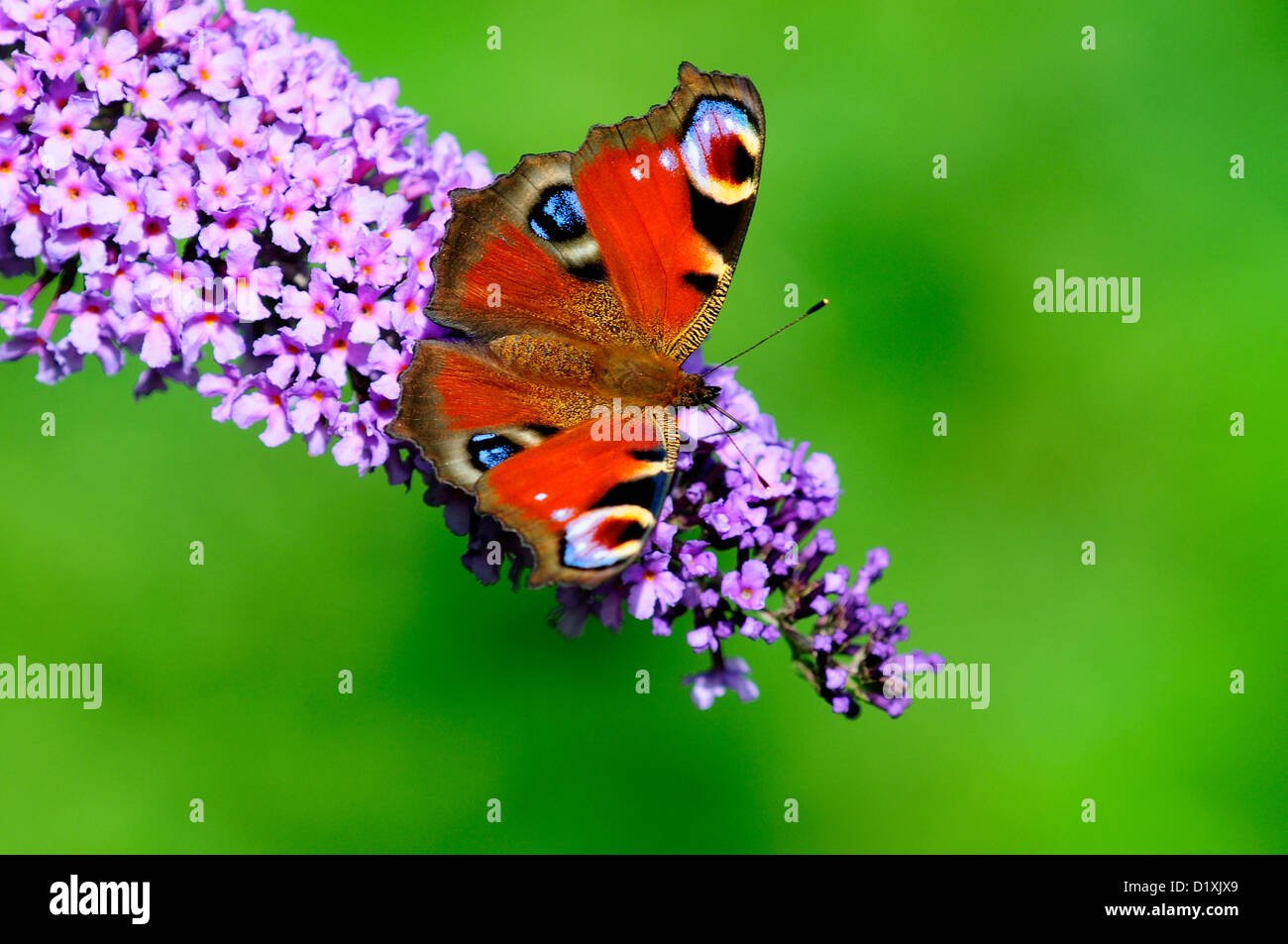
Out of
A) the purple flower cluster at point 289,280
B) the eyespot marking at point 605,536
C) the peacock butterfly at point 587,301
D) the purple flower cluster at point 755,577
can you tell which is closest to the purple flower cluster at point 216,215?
the purple flower cluster at point 289,280

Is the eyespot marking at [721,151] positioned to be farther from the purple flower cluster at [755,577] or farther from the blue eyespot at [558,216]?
the purple flower cluster at [755,577]

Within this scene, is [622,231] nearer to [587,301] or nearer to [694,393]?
[587,301]

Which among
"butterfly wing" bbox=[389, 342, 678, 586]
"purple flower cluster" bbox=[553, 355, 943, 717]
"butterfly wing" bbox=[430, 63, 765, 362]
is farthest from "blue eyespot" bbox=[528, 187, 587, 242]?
"purple flower cluster" bbox=[553, 355, 943, 717]

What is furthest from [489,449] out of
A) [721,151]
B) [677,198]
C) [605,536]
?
[721,151]

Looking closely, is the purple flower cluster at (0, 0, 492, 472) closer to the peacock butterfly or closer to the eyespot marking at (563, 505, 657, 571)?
Answer: the peacock butterfly

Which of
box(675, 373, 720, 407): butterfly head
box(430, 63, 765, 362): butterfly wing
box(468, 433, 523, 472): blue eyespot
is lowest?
box(468, 433, 523, 472): blue eyespot

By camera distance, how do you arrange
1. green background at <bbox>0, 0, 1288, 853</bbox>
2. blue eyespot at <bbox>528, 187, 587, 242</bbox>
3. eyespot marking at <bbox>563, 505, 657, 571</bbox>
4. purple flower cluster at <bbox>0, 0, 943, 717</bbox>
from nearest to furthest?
eyespot marking at <bbox>563, 505, 657, 571</bbox> → purple flower cluster at <bbox>0, 0, 943, 717</bbox> → blue eyespot at <bbox>528, 187, 587, 242</bbox> → green background at <bbox>0, 0, 1288, 853</bbox>

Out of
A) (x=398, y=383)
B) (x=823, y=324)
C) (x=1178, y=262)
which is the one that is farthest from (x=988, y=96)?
(x=398, y=383)

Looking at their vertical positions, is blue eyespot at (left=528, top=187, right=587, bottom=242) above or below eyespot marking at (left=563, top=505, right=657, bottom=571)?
above
